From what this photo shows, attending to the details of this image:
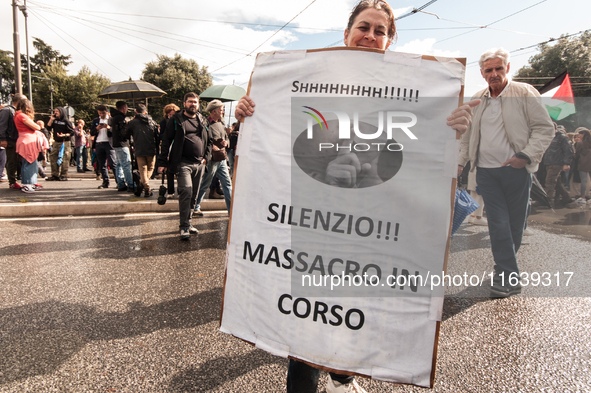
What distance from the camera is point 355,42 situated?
1.85m

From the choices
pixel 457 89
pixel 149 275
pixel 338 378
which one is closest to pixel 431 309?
pixel 338 378

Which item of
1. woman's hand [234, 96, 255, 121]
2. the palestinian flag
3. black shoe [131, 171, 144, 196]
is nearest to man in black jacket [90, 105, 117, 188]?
black shoe [131, 171, 144, 196]

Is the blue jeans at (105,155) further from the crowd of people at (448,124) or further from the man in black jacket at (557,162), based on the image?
the man in black jacket at (557,162)

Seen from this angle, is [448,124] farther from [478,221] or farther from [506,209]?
[478,221]

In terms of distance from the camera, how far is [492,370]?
218cm

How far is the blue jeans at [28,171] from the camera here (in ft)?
24.9

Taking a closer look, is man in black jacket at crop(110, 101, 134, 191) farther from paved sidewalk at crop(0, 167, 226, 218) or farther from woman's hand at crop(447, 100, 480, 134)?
woman's hand at crop(447, 100, 480, 134)

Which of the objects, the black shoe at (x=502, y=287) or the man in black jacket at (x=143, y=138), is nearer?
the black shoe at (x=502, y=287)

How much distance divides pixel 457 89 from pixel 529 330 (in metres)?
2.18

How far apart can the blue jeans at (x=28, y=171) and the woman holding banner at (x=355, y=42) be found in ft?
26.1

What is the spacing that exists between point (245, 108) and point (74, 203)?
562 centimetres

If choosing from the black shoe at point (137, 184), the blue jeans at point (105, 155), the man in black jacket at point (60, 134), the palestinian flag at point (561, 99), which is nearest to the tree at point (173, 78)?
the man in black jacket at point (60, 134)

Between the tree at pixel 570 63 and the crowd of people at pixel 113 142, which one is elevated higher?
the tree at pixel 570 63

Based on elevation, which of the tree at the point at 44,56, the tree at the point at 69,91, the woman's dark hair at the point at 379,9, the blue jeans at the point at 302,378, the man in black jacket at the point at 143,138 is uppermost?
the tree at the point at 44,56
